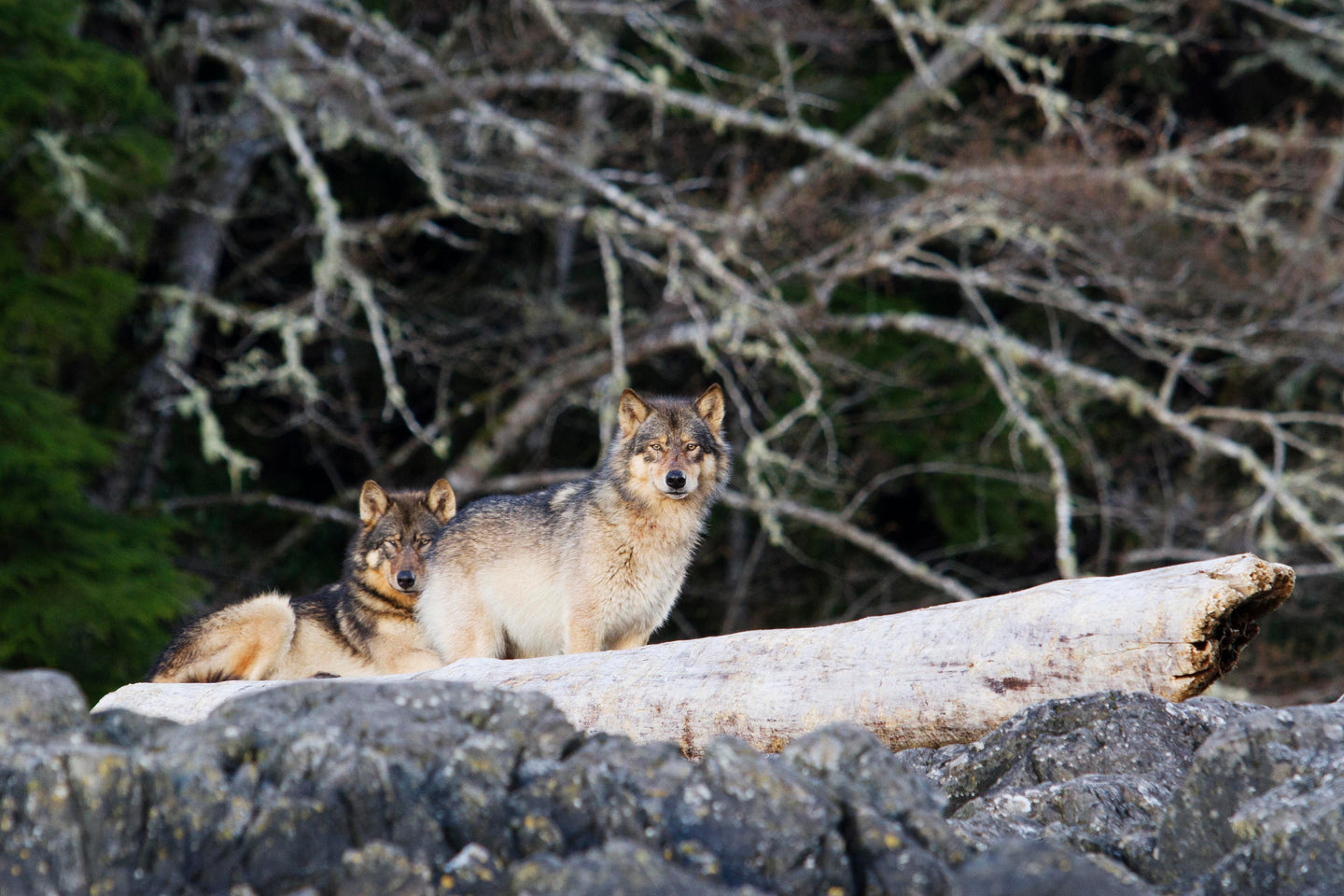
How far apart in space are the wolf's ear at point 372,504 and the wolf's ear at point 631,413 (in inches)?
58.7

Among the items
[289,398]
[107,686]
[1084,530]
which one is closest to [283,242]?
[289,398]

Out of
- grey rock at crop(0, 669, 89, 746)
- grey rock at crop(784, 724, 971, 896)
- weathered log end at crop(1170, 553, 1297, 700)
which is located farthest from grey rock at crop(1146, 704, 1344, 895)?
grey rock at crop(0, 669, 89, 746)

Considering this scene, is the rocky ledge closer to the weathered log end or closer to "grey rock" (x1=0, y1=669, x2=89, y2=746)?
"grey rock" (x1=0, y1=669, x2=89, y2=746)

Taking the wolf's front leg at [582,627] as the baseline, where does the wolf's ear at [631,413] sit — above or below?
above

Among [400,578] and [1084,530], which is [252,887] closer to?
[400,578]

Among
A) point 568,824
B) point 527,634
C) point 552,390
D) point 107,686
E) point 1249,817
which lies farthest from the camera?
point 552,390

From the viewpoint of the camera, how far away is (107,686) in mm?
11250

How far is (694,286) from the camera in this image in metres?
13.8

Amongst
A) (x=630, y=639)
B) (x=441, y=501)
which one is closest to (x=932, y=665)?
(x=630, y=639)

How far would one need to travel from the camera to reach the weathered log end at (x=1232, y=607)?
183 inches

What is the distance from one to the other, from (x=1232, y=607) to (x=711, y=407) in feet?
11.3

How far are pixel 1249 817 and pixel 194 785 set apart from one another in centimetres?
285

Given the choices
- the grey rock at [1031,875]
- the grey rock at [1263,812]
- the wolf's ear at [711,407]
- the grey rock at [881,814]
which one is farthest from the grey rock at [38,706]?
the wolf's ear at [711,407]

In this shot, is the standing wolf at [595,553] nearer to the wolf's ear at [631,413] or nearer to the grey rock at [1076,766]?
the wolf's ear at [631,413]
